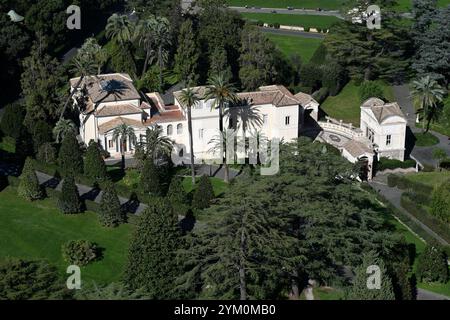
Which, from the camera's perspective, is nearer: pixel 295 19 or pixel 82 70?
pixel 82 70

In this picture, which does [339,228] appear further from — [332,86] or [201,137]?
[332,86]

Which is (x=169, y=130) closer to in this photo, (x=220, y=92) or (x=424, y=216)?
(x=220, y=92)

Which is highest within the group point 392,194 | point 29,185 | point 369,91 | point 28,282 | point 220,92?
point 220,92

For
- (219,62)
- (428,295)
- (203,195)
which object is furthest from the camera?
(219,62)

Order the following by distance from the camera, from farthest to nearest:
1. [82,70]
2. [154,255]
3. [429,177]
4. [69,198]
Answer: [82,70], [429,177], [69,198], [154,255]

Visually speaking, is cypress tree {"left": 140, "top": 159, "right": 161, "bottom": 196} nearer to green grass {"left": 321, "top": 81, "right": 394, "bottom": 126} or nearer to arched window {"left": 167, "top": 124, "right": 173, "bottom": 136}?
arched window {"left": 167, "top": 124, "right": 173, "bottom": 136}

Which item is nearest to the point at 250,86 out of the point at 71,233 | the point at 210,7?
the point at 210,7

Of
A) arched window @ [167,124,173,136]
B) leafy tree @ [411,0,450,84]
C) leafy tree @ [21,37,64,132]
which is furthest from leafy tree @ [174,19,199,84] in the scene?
leafy tree @ [411,0,450,84]

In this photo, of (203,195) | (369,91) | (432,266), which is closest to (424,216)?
(432,266)
